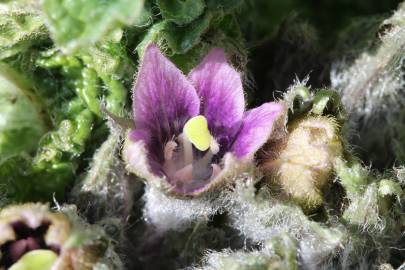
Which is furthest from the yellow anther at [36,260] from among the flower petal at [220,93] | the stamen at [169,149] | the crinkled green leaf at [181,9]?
the crinkled green leaf at [181,9]

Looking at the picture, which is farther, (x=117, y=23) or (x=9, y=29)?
(x=9, y=29)

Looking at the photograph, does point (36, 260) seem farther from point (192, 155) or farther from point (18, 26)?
point (18, 26)

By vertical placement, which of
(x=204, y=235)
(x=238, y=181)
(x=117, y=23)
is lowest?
(x=204, y=235)

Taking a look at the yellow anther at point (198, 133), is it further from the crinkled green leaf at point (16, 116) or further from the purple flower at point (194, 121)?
the crinkled green leaf at point (16, 116)

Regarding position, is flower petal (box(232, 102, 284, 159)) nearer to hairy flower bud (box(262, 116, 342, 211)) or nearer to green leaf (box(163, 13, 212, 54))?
hairy flower bud (box(262, 116, 342, 211))

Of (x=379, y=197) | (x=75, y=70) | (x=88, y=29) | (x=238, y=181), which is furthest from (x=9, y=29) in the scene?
(x=379, y=197)

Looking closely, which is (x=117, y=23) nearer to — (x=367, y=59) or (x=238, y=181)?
(x=238, y=181)

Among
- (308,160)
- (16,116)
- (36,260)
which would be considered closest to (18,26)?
(16,116)
